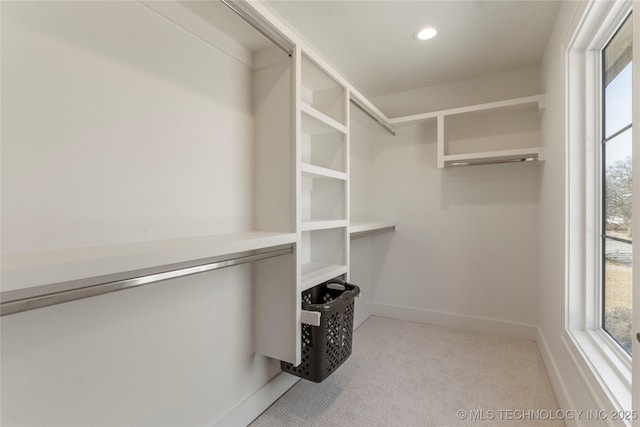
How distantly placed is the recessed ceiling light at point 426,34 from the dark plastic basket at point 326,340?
68.7 inches

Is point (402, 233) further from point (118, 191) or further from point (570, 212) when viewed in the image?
point (118, 191)

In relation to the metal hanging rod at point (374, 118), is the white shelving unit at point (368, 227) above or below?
below

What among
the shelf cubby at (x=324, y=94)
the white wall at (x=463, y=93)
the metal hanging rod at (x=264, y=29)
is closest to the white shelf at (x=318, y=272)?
the shelf cubby at (x=324, y=94)

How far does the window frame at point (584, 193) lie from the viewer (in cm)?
147

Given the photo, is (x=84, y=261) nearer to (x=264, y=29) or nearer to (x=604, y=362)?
(x=264, y=29)

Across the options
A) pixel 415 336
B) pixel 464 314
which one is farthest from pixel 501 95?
pixel 415 336

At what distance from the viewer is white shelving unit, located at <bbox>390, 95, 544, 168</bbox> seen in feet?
7.70

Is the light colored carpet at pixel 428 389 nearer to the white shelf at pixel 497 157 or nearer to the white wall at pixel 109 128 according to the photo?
the white wall at pixel 109 128

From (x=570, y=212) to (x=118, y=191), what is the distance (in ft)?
7.00

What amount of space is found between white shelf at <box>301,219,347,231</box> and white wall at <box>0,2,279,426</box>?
35 centimetres

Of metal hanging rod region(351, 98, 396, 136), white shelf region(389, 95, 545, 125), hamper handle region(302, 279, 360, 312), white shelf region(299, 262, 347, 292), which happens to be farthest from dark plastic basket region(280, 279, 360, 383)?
white shelf region(389, 95, 545, 125)

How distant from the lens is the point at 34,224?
0.87 meters

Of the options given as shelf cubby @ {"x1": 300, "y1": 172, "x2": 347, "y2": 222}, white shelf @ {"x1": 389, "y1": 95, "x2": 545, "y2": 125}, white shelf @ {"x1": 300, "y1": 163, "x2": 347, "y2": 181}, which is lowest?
shelf cubby @ {"x1": 300, "y1": 172, "x2": 347, "y2": 222}

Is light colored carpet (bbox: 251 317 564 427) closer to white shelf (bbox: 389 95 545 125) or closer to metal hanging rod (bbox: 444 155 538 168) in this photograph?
metal hanging rod (bbox: 444 155 538 168)
